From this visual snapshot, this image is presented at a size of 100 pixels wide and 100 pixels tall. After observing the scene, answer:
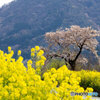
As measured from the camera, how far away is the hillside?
332 ft

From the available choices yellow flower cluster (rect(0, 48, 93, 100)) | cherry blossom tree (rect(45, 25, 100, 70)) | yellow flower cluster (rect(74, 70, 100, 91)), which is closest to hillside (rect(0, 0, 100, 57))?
cherry blossom tree (rect(45, 25, 100, 70))

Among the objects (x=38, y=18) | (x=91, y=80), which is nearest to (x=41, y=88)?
(x=91, y=80)

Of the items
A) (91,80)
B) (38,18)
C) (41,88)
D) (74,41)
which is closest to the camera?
(41,88)

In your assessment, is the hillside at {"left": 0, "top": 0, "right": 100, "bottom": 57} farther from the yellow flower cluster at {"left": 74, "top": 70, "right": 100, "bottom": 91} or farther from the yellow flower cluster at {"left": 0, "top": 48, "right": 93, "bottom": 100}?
the yellow flower cluster at {"left": 0, "top": 48, "right": 93, "bottom": 100}

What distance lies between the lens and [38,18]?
11650 centimetres

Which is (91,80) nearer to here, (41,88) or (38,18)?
(41,88)

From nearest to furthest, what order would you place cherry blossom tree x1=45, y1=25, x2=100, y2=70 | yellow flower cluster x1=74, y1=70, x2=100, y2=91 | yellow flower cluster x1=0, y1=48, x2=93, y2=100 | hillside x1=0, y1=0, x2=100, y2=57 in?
yellow flower cluster x1=0, y1=48, x2=93, y2=100, yellow flower cluster x1=74, y1=70, x2=100, y2=91, cherry blossom tree x1=45, y1=25, x2=100, y2=70, hillside x1=0, y1=0, x2=100, y2=57

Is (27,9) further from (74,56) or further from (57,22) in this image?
(74,56)

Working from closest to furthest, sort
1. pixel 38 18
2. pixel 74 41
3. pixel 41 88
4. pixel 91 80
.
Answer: pixel 41 88 < pixel 91 80 < pixel 74 41 < pixel 38 18

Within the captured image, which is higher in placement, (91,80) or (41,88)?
(41,88)

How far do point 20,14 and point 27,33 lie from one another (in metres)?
19.2

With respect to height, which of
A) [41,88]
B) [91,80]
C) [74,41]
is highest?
[41,88]

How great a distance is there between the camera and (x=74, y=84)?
468 cm

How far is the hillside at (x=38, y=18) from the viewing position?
101m
